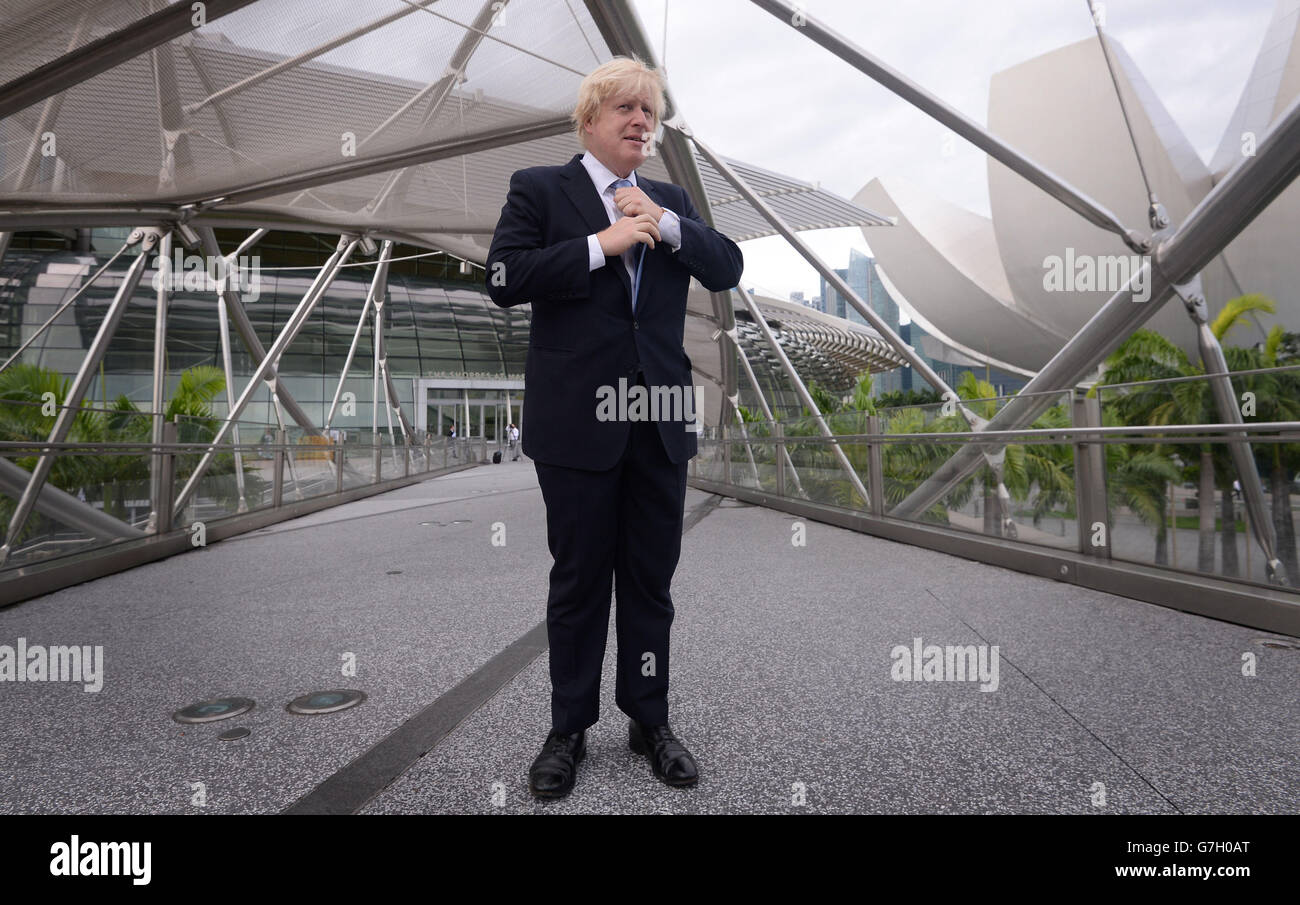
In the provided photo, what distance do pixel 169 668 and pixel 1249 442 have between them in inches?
211

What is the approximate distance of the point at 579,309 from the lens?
2.04m

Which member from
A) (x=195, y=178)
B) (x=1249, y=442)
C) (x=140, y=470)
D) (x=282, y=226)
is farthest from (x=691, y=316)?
(x=1249, y=442)

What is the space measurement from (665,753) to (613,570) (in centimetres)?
52

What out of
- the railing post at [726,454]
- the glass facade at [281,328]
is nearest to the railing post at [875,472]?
the railing post at [726,454]

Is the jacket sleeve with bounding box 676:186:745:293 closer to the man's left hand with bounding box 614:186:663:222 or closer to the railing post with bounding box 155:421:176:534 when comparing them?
the man's left hand with bounding box 614:186:663:222

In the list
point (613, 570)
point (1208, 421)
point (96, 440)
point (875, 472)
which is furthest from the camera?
point (875, 472)

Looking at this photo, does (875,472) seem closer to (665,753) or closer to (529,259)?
(665,753)

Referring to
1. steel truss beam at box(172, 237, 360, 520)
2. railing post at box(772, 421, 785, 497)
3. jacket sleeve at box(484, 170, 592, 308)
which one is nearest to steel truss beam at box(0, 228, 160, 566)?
steel truss beam at box(172, 237, 360, 520)

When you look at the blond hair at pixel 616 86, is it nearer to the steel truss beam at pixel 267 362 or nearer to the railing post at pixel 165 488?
the railing post at pixel 165 488

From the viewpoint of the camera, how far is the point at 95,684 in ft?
9.90

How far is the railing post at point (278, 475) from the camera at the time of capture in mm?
10172

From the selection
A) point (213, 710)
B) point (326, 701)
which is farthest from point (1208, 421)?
point (213, 710)

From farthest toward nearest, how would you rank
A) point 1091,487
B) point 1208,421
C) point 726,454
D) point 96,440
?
point 726,454 → point 96,440 → point 1091,487 → point 1208,421
